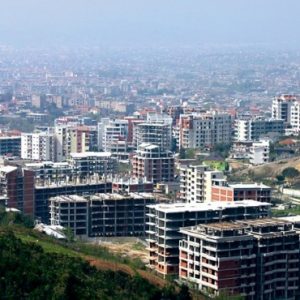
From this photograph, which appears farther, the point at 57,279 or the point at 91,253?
the point at 91,253

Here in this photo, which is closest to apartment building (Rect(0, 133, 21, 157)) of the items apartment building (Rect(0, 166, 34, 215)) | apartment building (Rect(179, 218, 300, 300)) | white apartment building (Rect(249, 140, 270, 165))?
white apartment building (Rect(249, 140, 270, 165))

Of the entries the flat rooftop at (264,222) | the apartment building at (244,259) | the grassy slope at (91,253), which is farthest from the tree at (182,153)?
the apartment building at (244,259)

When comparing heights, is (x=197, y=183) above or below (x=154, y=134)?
below

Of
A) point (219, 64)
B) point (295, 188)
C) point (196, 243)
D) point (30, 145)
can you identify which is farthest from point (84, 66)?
point (196, 243)

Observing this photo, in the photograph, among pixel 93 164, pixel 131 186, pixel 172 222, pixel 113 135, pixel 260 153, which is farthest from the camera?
pixel 113 135

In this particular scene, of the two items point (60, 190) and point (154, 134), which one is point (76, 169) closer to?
point (60, 190)

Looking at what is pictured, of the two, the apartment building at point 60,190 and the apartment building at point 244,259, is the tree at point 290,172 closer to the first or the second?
the apartment building at point 60,190

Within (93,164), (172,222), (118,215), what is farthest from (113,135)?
(172,222)

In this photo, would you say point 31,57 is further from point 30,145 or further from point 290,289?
point 290,289

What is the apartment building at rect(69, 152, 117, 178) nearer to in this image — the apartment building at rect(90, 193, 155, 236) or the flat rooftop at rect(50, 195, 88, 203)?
the flat rooftop at rect(50, 195, 88, 203)
